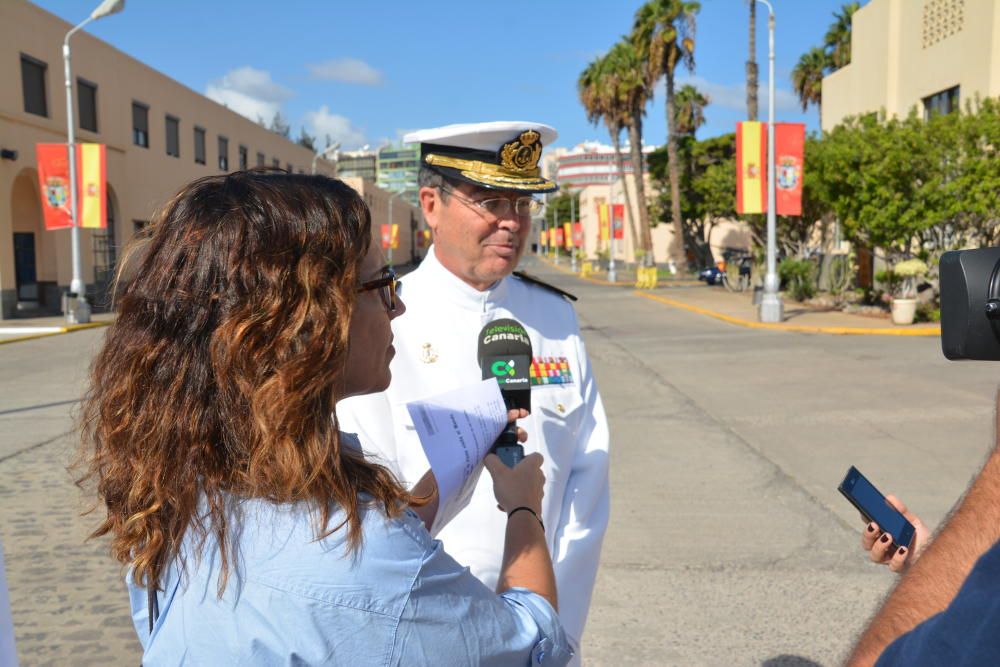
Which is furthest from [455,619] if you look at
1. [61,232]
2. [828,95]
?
[828,95]

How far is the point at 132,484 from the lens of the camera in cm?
124

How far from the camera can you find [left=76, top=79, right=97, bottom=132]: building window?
87.0ft

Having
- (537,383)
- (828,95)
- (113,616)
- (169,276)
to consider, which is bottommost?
(113,616)

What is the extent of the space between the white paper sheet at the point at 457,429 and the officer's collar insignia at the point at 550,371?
0.66 meters

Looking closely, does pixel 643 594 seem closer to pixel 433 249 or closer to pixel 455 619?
pixel 433 249

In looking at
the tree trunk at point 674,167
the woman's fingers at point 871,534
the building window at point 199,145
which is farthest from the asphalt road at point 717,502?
the tree trunk at point 674,167

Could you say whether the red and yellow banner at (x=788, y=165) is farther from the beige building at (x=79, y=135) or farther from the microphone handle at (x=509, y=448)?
the microphone handle at (x=509, y=448)

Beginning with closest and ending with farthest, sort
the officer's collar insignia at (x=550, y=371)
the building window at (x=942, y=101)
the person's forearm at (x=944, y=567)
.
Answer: the person's forearm at (x=944, y=567) → the officer's collar insignia at (x=550, y=371) → the building window at (x=942, y=101)

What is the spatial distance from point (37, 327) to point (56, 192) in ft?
10.7

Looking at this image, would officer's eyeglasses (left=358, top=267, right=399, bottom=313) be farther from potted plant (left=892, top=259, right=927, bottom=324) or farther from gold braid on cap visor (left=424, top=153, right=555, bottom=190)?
potted plant (left=892, top=259, right=927, bottom=324)

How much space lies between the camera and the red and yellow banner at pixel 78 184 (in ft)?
66.1

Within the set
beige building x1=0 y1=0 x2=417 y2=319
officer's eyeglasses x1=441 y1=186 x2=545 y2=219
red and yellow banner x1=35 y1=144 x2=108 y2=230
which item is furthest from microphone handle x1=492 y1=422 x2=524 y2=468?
beige building x1=0 y1=0 x2=417 y2=319

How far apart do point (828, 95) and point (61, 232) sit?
24524 mm

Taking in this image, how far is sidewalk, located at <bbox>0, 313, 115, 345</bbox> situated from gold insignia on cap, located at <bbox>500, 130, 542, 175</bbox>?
16.1m
